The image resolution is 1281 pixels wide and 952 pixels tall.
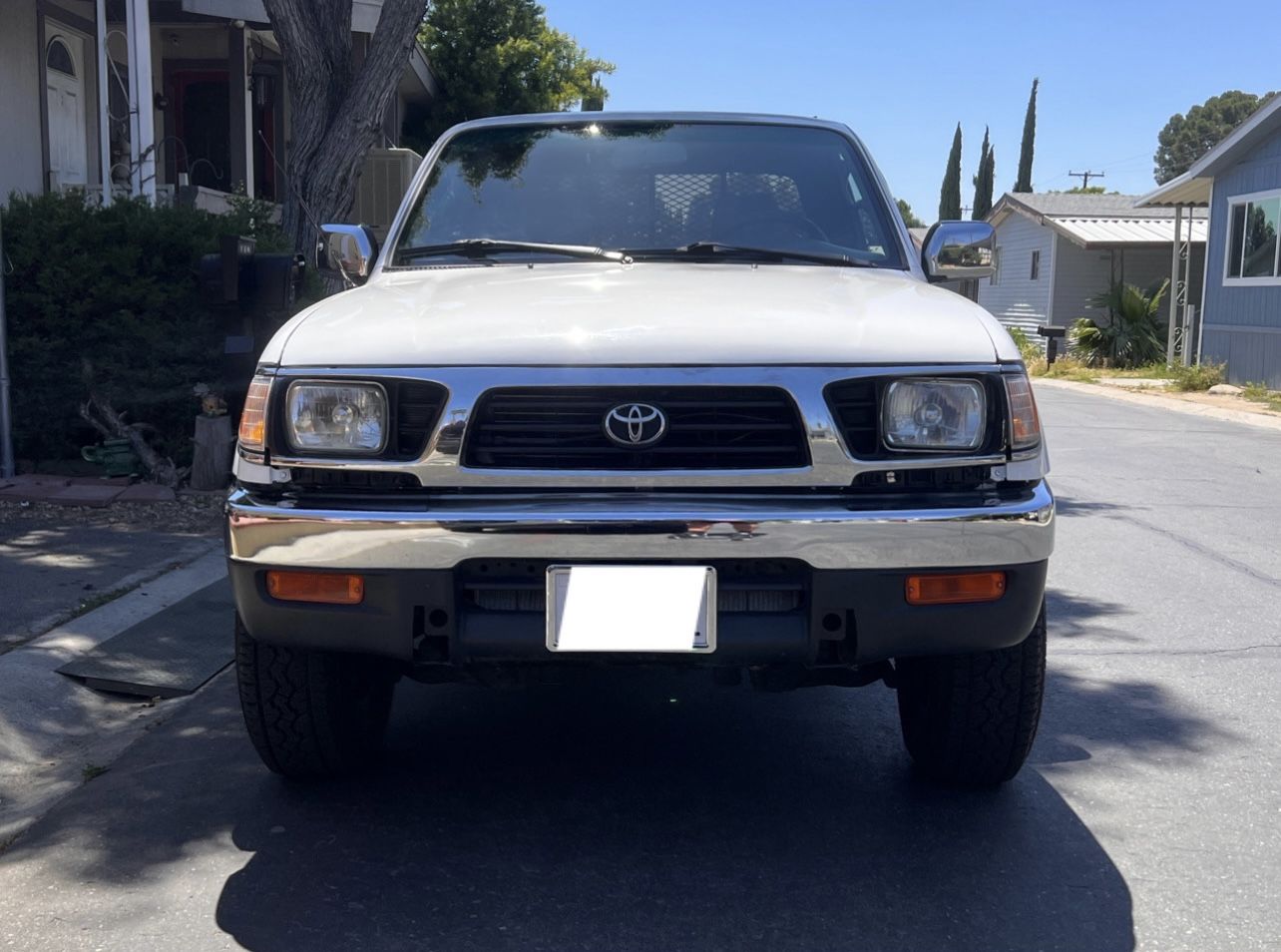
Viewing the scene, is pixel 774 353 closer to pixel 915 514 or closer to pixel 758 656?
pixel 915 514

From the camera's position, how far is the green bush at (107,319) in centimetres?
828

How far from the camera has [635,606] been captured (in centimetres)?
305

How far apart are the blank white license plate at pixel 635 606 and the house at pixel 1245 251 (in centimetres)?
1954

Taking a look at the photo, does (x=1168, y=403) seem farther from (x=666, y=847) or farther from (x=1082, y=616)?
(x=666, y=847)

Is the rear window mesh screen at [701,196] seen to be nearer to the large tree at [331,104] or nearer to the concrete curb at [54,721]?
the concrete curb at [54,721]

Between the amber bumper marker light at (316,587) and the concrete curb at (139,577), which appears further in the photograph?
the concrete curb at (139,577)

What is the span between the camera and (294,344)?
330cm

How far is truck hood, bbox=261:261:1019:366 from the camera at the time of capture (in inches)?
124

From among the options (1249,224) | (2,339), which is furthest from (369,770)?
(1249,224)

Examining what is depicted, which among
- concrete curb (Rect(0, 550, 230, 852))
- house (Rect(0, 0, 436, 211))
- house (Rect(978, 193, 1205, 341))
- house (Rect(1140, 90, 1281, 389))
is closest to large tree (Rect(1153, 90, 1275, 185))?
house (Rect(978, 193, 1205, 341))

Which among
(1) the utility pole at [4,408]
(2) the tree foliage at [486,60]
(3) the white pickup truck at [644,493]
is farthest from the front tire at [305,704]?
(2) the tree foliage at [486,60]

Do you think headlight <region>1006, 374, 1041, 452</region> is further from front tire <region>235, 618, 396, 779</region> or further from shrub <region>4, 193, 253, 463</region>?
shrub <region>4, 193, 253, 463</region>

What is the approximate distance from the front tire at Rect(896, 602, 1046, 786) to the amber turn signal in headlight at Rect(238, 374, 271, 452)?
163 cm

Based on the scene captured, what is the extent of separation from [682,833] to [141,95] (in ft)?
31.0
